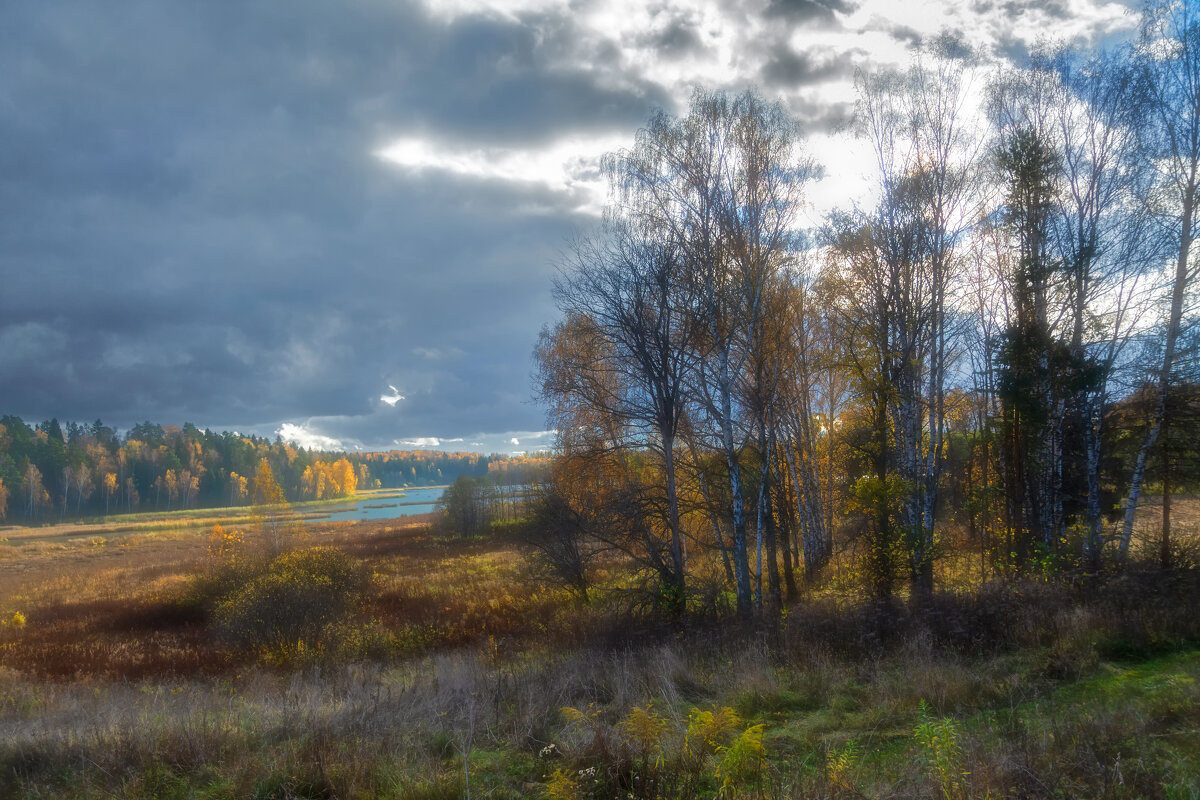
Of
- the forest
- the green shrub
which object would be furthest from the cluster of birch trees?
the green shrub

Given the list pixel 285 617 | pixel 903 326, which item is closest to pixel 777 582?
pixel 903 326

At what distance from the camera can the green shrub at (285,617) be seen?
16.0 m

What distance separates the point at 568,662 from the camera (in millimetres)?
10031

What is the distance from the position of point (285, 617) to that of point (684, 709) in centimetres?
1430

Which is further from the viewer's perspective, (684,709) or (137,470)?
(137,470)

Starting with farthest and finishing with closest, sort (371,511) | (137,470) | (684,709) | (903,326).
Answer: (371,511) < (137,470) < (903,326) < (684,709)

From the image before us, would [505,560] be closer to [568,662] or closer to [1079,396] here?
[568,662]

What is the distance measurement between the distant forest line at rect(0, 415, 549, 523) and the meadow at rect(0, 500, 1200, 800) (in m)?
60.4

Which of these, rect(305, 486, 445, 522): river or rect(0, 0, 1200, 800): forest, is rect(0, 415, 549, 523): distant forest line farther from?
rect(0, 0, 1200, 800): forest

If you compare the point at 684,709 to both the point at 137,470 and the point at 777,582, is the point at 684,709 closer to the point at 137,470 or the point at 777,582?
the point at 777,582

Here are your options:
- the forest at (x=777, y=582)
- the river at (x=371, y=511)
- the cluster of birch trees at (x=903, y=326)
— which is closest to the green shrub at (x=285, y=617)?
the forest at (x=777, y=582)

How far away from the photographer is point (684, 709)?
22.6 feet

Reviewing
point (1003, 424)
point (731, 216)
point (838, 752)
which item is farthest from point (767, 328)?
point (838, 752)

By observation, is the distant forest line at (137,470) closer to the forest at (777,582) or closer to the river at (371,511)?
the river at (371,511)
